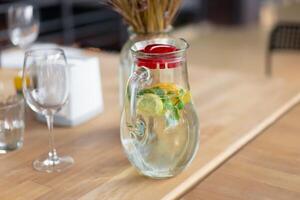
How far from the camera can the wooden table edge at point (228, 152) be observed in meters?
0.86

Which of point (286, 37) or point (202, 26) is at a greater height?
point (286, 37)

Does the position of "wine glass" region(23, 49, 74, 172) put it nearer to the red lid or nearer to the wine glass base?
the wine glass base

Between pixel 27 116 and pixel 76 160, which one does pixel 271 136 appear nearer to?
pixel 76 160

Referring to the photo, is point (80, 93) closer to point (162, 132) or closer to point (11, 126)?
point (11, 126)

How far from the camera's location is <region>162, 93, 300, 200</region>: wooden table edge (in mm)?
861

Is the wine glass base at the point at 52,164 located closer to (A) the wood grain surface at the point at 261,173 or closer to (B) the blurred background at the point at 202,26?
(A) the wood grain surface at the point at 261,173

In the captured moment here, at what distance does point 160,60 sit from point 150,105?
0.31 feet

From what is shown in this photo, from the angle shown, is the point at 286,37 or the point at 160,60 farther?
the point at 286,37

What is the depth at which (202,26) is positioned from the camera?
561 cm

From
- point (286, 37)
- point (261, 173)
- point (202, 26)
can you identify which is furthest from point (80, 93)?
point (202, 26)

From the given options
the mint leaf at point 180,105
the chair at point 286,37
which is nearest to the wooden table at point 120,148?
the mint leaf at point 180,105

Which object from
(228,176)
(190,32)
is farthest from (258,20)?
(228,176)

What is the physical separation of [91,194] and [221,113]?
1.62 ft

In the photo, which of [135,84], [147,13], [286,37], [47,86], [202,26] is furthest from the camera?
[202,26]
